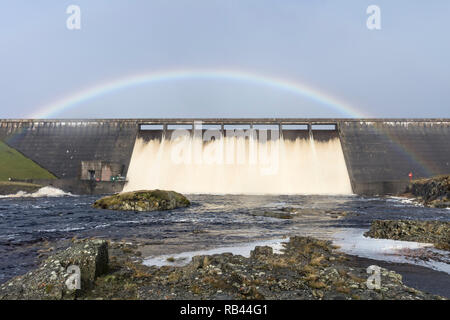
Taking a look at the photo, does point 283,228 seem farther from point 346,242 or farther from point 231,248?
point 231,248

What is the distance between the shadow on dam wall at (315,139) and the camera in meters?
65.4

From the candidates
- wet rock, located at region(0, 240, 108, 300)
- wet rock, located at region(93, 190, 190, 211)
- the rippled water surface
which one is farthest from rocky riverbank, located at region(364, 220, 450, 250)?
wet rock, located at region(93, 190, 190, 211)

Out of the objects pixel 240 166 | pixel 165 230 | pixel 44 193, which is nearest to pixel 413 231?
pixel 165 230

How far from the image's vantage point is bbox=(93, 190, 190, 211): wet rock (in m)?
31.8

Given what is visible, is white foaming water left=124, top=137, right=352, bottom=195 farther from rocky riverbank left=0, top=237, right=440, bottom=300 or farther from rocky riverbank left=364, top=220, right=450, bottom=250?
rocky riverbank left=0, top=237, right=440, bottom=300

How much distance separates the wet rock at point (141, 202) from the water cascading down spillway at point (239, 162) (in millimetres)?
30005

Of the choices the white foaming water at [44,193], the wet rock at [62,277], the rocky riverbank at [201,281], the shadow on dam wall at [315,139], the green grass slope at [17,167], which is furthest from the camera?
the shadow on dam wall at [315,139]

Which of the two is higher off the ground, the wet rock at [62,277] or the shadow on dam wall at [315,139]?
the shadow on dam wall at [315,139]

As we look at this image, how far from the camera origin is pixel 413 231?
56.3ft

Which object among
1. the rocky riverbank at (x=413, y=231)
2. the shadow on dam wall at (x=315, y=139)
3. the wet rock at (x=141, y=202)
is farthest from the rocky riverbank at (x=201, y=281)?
the shadow on dam wall at (x=315, y=139)

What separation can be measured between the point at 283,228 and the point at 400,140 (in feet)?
203

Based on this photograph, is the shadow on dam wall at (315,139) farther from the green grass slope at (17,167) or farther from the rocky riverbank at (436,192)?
the rocky riverbank at (436,192)

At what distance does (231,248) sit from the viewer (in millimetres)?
15117

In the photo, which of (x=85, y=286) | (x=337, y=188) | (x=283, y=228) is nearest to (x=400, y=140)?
(x=337, y=188)
